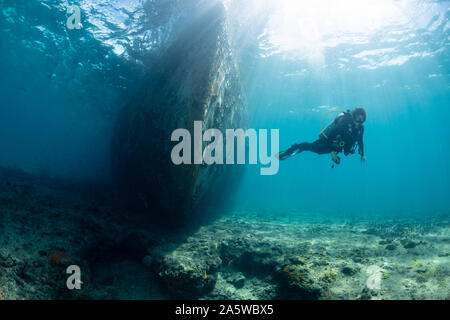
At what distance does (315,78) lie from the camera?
24.0 meters

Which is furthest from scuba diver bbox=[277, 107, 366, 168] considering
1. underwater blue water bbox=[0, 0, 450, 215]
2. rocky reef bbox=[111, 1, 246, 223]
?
underwater blue water bbox=[0, 0, 450, 215]

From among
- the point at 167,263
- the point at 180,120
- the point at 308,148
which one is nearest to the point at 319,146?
the point at 308,148

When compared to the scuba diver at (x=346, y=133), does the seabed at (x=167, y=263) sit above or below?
below

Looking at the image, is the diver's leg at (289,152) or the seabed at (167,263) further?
the diver's leg at (289,152)

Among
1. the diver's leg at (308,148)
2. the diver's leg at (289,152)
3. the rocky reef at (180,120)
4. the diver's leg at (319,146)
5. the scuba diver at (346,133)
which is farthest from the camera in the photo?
the diver's leg at (289,152)

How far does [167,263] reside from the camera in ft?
18.0

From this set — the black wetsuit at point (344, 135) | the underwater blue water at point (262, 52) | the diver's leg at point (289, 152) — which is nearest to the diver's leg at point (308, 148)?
the diver's leg at point (289, 152)

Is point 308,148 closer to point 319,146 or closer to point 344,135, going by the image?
point 319,146

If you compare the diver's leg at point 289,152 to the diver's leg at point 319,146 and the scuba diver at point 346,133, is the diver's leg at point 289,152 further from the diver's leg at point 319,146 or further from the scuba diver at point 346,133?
the scuba diver at point 346,133

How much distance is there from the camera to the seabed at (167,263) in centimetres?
446

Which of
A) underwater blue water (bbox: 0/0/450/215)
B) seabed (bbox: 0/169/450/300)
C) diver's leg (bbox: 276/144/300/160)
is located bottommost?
seabed (bbox: 0/169/450/300)

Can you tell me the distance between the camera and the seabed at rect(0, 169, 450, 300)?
446 cm

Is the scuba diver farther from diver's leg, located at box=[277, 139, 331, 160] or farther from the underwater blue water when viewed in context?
the underwater blue water
